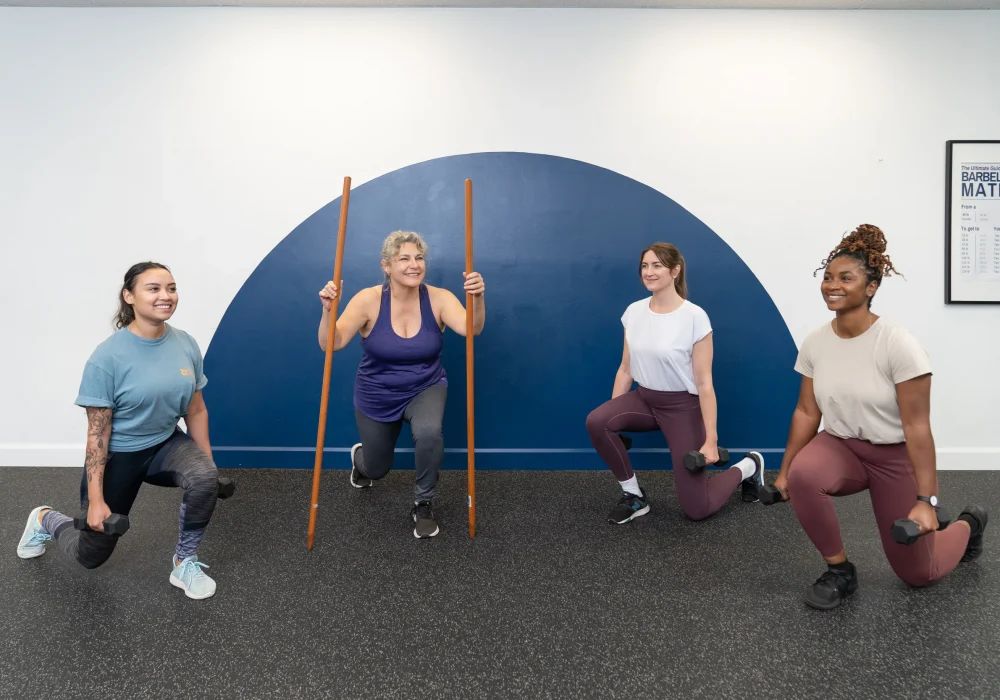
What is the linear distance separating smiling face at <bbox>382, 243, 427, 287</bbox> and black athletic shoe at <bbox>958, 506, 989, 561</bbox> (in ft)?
7.56

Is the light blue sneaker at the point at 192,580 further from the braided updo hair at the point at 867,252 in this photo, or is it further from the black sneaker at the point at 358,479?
the braided updo hair at the point at 867,252

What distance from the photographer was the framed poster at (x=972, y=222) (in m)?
3.40

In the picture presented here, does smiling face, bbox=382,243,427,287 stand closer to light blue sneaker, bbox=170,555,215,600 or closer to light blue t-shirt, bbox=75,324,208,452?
light blue t-shirt, bbox=75,324,208,452

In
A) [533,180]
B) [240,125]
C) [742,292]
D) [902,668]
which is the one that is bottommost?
[902,668]

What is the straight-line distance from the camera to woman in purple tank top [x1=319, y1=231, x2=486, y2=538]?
276cm

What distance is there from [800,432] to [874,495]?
0.98 ft

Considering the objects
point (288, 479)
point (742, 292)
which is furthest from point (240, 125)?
point (742, 292)

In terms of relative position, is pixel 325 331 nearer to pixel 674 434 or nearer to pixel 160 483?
pixel 160 483

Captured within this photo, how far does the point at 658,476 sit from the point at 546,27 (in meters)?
2.50

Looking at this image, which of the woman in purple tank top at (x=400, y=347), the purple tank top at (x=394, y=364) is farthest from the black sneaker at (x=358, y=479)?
the purple tank top at (x=394, y=364)

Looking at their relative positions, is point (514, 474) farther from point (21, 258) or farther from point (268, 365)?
point (21, 258)

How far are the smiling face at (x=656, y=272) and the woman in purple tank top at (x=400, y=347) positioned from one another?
74 cm

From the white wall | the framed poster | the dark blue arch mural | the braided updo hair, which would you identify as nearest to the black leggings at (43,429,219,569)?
the dark blue arch mural

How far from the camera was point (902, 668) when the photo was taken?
175 centimetres
